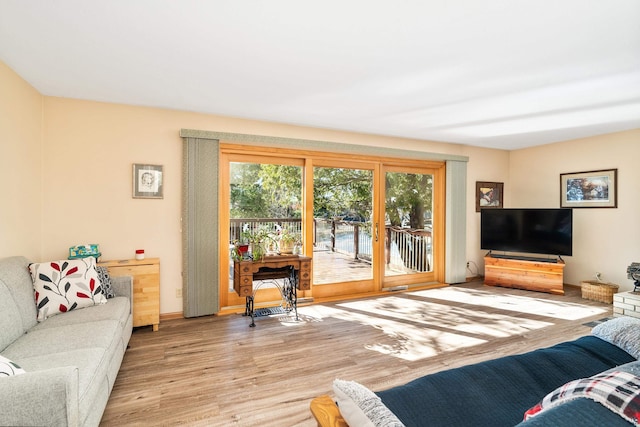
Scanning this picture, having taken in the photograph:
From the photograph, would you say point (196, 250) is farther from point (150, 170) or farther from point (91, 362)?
point (91, 362)

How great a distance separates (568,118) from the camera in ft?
12.9

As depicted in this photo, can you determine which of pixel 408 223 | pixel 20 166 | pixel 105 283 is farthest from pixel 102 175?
pixel 408 223

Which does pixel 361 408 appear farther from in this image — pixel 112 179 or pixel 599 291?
pixel 599 291

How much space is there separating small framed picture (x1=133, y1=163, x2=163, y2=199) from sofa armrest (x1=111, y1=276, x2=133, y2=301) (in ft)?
3.38

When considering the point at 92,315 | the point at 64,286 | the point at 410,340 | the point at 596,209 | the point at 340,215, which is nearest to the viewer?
the point at 92,315

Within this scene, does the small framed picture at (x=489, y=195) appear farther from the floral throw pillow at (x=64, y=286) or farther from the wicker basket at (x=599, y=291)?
the floral throw pillow at (x=64, y=286)

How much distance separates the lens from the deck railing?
429 cm

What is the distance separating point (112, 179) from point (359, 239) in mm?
3384

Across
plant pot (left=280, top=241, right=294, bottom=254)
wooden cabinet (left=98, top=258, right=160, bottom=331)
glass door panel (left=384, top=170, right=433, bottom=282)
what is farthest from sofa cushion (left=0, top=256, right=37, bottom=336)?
glass door panel (left=384, top=170, right=433, bottom=282)

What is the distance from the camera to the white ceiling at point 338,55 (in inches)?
73.5

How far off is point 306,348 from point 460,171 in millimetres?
4136

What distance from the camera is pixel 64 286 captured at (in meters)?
2.54

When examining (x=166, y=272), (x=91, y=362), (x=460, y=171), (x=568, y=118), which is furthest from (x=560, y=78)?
(x=166, y=272)

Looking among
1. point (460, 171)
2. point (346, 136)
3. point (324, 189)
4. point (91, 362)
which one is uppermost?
point (346, 136)
